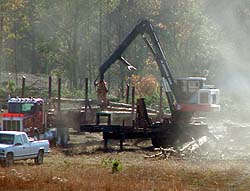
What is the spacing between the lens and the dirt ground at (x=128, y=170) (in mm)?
26016

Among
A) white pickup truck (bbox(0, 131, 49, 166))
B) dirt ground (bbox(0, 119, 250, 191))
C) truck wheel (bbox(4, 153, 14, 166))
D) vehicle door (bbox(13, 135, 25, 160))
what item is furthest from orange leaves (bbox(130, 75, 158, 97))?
truck wheel (bbox(4, 153, 14, 166))

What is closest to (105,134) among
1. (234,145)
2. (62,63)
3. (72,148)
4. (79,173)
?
(72,148)

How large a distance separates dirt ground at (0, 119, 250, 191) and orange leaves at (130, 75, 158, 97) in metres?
25.7

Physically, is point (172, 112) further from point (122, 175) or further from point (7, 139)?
point (122, 175)

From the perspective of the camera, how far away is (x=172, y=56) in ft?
268

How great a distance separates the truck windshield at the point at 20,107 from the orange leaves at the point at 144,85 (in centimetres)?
2891

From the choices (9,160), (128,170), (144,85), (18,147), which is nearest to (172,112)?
(18,147)

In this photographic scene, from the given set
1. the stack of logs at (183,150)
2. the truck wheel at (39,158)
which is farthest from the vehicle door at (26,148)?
the stack of logs at (183,150)

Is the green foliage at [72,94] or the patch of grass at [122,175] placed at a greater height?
the green foliage at [72,94]

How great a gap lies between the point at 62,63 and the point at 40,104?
4207cm

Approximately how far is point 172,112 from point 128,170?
58.9 ft

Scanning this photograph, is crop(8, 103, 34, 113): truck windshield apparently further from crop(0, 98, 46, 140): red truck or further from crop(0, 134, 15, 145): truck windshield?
crop(0, 134, 15, 145): truck windshield

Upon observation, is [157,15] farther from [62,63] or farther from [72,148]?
[72,148]

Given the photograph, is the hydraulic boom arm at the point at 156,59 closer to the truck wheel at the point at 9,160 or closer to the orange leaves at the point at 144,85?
the truck wheel at the point at 9,160
